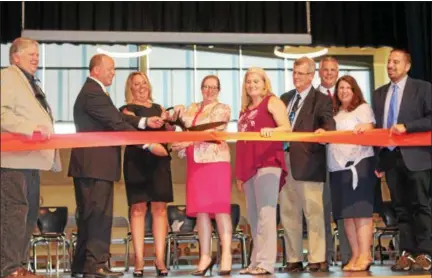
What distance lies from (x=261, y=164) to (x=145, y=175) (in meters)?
0.94

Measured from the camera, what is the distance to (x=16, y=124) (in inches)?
187

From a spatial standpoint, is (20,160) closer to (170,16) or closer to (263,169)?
(263,169)

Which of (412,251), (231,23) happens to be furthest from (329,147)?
(231,23)

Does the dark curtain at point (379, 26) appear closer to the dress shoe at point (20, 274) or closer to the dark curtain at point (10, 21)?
the dark curtain at point (10, 21)

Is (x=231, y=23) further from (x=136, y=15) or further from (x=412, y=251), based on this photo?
(x=412, y=251)

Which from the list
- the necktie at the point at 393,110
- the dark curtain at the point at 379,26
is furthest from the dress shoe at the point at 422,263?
the dark curtain at the point at 379,26

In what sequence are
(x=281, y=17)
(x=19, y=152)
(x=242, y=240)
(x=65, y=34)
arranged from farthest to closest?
(x=281, y=17) < (x=65, y=34) < (x=242, y=240) < (x=19, y=152)

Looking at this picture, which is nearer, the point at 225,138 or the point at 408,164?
the point at 225,138

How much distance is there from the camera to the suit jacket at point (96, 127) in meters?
5.16

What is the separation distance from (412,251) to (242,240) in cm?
293

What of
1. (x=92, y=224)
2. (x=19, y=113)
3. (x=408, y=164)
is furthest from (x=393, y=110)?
(x=19, y=113)

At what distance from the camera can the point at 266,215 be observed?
5.30 metres

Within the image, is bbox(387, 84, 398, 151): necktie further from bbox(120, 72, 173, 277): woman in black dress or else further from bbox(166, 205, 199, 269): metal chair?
bbox(166, 205, 199, 269): metal chair

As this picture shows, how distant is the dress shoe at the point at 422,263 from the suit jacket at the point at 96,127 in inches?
91.0
